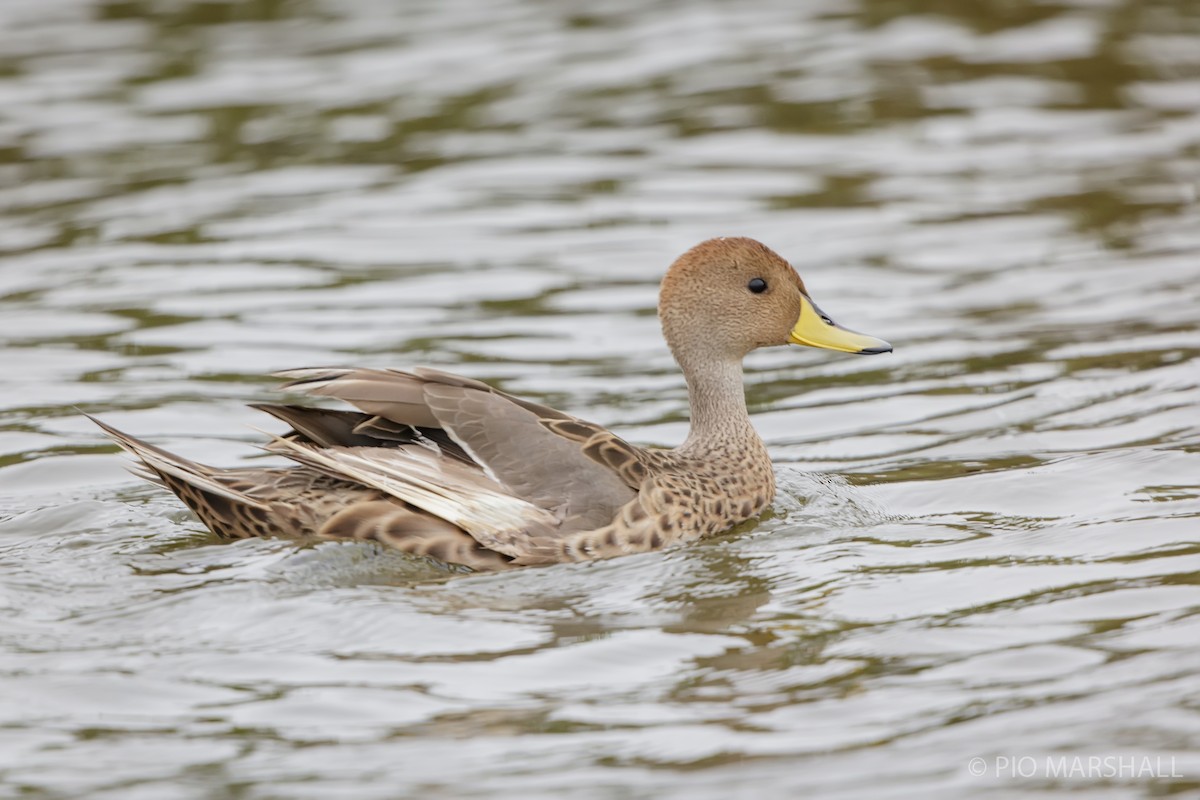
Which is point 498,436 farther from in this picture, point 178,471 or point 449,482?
point 178,471

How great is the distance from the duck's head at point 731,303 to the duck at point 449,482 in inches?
21.9

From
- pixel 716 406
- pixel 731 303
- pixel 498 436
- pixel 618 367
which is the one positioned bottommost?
pixel 618 367

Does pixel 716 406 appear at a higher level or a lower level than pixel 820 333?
lower

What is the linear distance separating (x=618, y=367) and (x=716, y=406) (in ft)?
8.15

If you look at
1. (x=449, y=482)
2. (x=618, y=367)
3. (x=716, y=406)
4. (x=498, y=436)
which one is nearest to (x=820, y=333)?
(x=716, y=406)

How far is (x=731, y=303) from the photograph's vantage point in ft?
24.4

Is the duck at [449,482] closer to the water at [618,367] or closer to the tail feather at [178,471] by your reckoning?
the tail feather at [178,471]

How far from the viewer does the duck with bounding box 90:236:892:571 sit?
6.61 meters

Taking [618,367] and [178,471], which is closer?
[178,471]

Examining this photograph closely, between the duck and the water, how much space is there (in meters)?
0.13

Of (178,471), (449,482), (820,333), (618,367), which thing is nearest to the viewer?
(178,471)

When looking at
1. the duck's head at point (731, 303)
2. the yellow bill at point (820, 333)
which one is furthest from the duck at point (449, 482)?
the yellow bill at point (820, 333)

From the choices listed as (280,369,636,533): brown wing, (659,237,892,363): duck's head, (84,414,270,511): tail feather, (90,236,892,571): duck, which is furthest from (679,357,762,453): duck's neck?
(84,414,270,511): tail feather

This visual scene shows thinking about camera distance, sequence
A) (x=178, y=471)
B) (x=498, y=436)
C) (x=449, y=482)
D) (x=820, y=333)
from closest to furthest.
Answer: (x=178, y=471)
(x=449, y=482)
(x=498, y=436)
(x=820, y=333)
